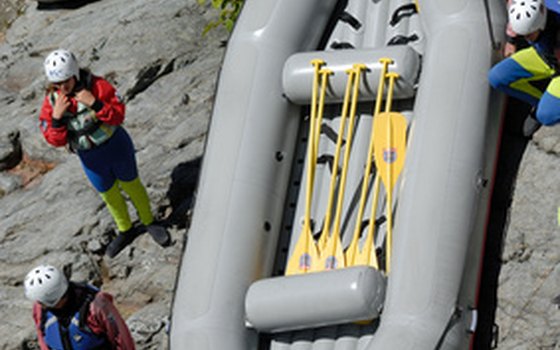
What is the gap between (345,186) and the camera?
251 inches

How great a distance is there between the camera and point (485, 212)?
19.5 feet

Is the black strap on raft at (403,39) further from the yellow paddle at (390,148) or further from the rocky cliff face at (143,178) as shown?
the rocky cliff face at (143,178)

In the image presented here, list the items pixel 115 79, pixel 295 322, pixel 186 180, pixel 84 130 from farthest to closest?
1. pixel 115 79
2. pixel 186 180
3. pixel 84 130
4. pixel 295 322

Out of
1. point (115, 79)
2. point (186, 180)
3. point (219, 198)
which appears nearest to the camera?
point (219, 198)

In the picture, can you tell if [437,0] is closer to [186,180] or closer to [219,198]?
[219,198]

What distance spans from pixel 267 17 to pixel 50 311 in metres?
1.82

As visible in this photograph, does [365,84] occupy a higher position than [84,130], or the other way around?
[365,84]

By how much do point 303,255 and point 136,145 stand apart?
6.48 feet

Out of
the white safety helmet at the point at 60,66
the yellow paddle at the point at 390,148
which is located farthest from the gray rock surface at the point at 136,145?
the yellow paddle at the point at 390,148

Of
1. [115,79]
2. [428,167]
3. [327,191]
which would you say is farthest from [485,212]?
[115,79]

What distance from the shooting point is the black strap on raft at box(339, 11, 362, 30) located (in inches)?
273

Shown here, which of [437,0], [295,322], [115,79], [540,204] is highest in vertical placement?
[437,0]

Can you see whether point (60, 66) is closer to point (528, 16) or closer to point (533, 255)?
point (528, 16)

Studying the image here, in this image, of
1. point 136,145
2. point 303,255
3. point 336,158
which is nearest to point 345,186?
point 336,158
